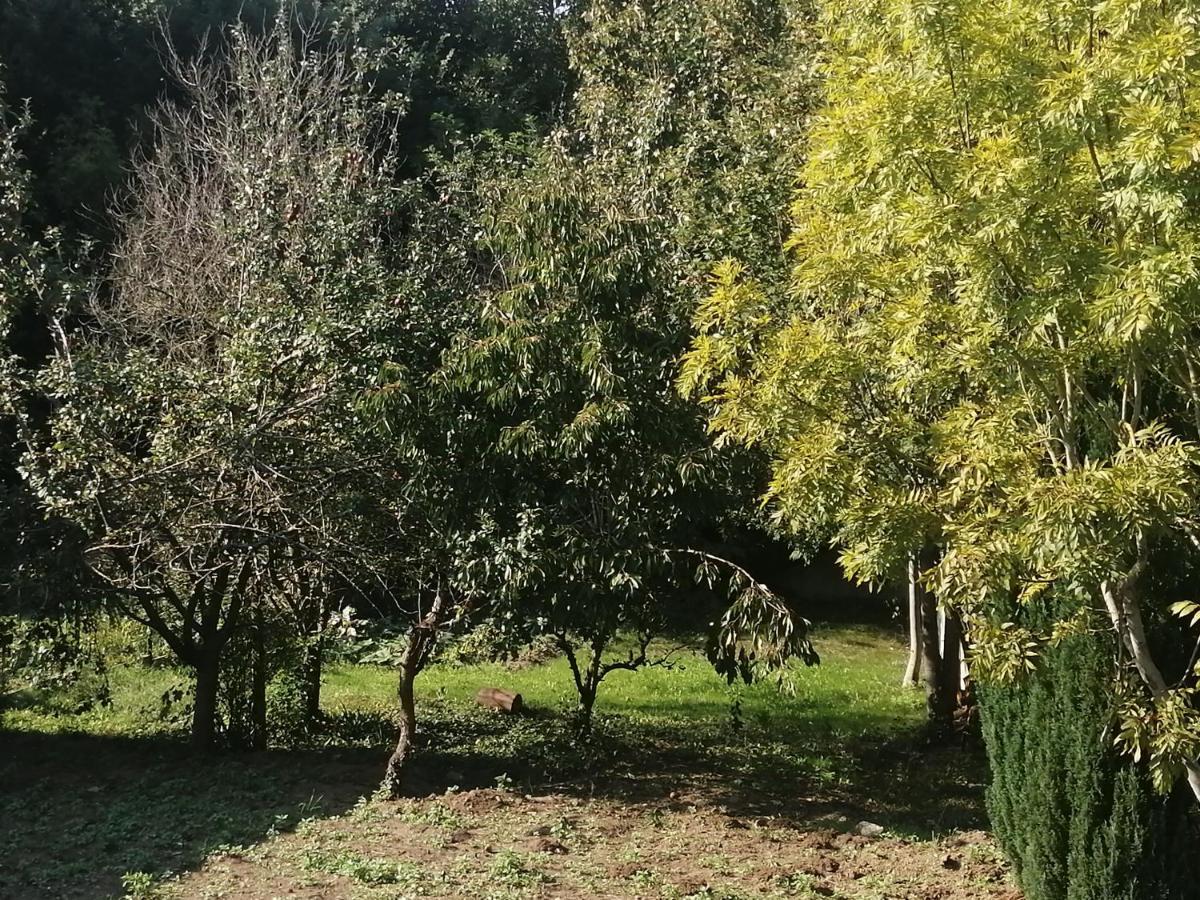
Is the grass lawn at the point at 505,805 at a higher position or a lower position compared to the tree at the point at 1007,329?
lower

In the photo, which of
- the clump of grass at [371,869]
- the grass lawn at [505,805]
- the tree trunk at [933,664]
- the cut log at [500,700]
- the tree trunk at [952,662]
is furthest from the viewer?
the cut log at [500,700]

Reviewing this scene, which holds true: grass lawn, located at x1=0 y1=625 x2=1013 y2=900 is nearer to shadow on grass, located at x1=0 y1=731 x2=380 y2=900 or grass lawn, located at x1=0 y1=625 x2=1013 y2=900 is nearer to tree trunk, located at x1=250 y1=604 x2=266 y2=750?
shadow on grass, located at x1=0 y1=731 x2=380 y2=900

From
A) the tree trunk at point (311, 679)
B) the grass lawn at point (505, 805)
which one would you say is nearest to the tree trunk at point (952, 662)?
the grass lawn at point (505, 805)

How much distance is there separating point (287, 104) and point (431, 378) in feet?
25.4

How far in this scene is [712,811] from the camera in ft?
25.3

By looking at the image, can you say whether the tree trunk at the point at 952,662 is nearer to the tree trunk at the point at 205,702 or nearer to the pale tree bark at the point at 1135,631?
the pale tree bark at the point at 1135,631

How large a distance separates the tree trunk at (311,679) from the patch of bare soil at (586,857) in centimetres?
214

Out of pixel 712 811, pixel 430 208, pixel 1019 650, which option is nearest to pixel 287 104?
pixel 430 208

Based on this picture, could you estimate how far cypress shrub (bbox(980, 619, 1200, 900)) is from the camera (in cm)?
528

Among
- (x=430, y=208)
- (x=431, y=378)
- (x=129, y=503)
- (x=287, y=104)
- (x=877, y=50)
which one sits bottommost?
(x=129, y=503)

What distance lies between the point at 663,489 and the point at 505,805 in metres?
2.33

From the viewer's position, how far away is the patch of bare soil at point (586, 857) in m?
5.85

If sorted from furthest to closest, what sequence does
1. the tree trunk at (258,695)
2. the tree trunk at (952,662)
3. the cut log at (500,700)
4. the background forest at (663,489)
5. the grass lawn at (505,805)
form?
the cut log at (500,700), the tree trunk at (952,662), the tree trunk at (258,695), the grass lawn at (505,805), the background forest at (663,489)

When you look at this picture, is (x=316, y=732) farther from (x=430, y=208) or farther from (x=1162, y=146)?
(x=1162, y=146)
